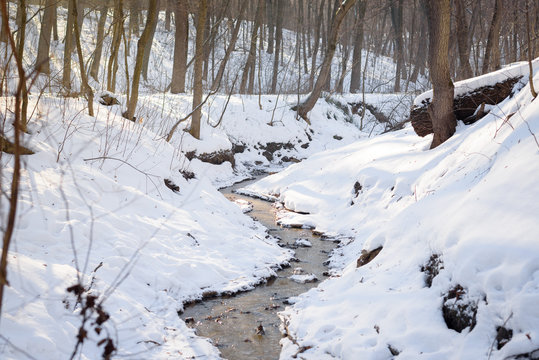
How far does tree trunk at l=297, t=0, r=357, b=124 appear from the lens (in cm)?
1320

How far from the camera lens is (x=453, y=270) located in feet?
10.7

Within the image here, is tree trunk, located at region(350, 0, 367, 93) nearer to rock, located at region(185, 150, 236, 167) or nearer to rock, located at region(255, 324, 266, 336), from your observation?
rock, located at region(185, 150, 236, 167)

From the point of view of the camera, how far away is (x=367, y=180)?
8109 mm

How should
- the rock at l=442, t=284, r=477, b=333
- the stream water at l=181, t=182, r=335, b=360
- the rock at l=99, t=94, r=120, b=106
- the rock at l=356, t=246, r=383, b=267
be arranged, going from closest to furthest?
the rock at l=442, t=284, r=477, b=333
the stream water at l=181, t=182, r=335, b=360
the rock at l=356, t=246, r=383, b=267
the rock at l=99, t=94, r=120, b=106

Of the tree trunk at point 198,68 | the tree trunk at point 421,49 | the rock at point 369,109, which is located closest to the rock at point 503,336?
the tree trunk at point 198,68

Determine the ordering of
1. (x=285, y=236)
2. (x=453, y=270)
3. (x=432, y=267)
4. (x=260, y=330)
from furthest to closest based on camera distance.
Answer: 1. (x=285, y=236)
2. (x=260, y=330)
3. (x=432, y=267)
4. (x=453, y=270)

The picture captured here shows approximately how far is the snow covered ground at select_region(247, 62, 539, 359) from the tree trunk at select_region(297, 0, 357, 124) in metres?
7.97

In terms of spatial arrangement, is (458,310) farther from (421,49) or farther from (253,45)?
(421,49)

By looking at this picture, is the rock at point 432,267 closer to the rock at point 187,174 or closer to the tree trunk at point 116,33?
the rock at point 187,174

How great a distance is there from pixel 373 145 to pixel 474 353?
7748 mm

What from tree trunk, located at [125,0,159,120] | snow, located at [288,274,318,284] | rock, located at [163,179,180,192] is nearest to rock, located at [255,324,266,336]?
snow, located at [288,274,318,284]

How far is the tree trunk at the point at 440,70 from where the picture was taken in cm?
673

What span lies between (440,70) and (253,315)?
15.8ft

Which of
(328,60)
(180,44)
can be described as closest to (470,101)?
(328,60)
